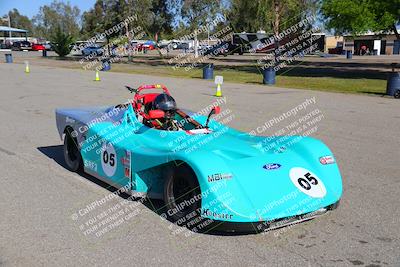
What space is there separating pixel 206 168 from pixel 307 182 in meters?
1.07

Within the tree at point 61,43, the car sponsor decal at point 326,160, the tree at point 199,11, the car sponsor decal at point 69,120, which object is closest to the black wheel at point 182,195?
the car sponsor decal at point 326,160

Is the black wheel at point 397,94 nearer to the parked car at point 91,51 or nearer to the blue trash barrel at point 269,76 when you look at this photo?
the blue trash barrel at point 269,76

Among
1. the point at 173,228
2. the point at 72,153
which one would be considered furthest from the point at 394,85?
the point at 173,228

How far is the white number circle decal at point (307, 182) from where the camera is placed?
4.49 meters

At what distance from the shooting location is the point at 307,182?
15.0 feet

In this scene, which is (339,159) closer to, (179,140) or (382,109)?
(179,140)

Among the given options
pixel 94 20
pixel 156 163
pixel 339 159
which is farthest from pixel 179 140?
pixel 94 20

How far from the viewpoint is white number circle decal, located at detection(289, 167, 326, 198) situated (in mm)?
4488

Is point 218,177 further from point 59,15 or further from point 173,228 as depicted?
point 59,15

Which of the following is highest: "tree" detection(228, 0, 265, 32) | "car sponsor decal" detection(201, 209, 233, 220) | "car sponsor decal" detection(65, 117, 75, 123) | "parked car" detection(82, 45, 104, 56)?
"tree" detection(228, 0, 265, 32)

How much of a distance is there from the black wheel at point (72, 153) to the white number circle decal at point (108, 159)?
100 centimetres

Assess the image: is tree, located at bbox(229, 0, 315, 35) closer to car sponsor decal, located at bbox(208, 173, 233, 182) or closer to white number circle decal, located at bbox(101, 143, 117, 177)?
white number circle decal, located at bbox(101, 143, 117, 177)

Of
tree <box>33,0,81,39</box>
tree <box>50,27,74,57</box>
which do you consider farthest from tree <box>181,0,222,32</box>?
tree <box>33,0,81,39</box>

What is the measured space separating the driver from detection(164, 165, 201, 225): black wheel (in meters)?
1.17
